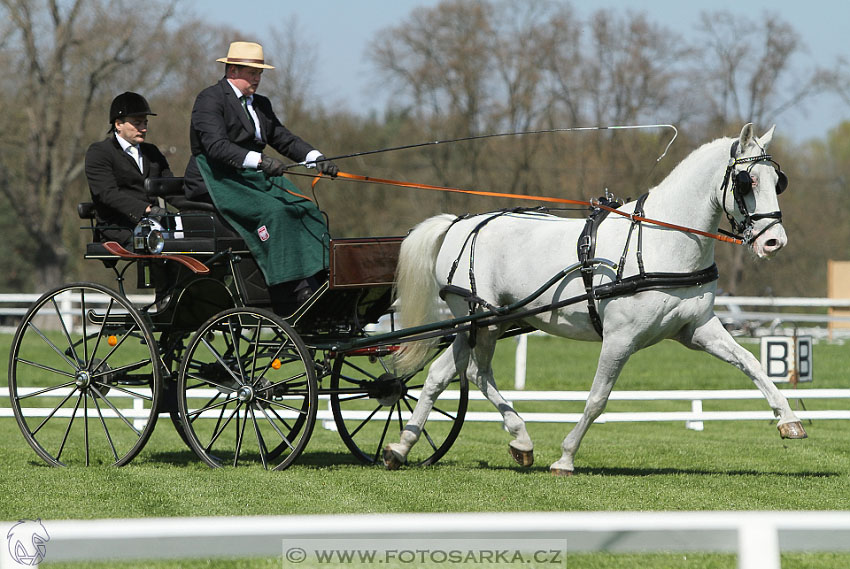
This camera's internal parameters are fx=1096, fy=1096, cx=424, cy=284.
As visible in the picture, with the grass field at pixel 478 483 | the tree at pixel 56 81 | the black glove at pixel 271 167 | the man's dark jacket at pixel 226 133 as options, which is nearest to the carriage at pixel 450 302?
the grass field at pixel 478 483

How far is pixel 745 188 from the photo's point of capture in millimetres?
6145

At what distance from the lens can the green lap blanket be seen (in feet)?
23.0

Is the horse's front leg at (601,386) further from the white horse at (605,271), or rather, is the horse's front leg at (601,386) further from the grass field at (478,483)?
the grass field at (478,483)

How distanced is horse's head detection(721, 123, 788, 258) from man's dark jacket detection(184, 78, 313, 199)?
2.88 m

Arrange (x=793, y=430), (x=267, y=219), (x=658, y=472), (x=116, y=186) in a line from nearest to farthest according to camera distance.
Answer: (x=793, y=430), (x=267, y=219), (x=658, y=472), (x=116, y=186)

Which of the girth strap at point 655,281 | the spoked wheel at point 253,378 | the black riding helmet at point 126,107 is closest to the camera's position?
the girth strap at point 655,281

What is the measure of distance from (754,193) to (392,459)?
9.29 feet

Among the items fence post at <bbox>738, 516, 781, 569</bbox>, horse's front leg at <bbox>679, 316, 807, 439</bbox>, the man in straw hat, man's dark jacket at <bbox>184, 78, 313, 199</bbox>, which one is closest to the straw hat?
the man in straw hat

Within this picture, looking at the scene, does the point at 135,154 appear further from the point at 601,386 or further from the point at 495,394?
the point at 601,386

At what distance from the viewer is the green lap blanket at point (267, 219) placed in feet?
23.0

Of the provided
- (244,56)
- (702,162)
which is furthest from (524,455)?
(244,56)

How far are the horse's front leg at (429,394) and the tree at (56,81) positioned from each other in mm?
29112

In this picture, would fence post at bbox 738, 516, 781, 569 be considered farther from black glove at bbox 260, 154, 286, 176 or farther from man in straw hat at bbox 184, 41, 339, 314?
black glove at bbox 260, 154, 286, 176

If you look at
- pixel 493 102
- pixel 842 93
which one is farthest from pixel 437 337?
pixel 842 93
